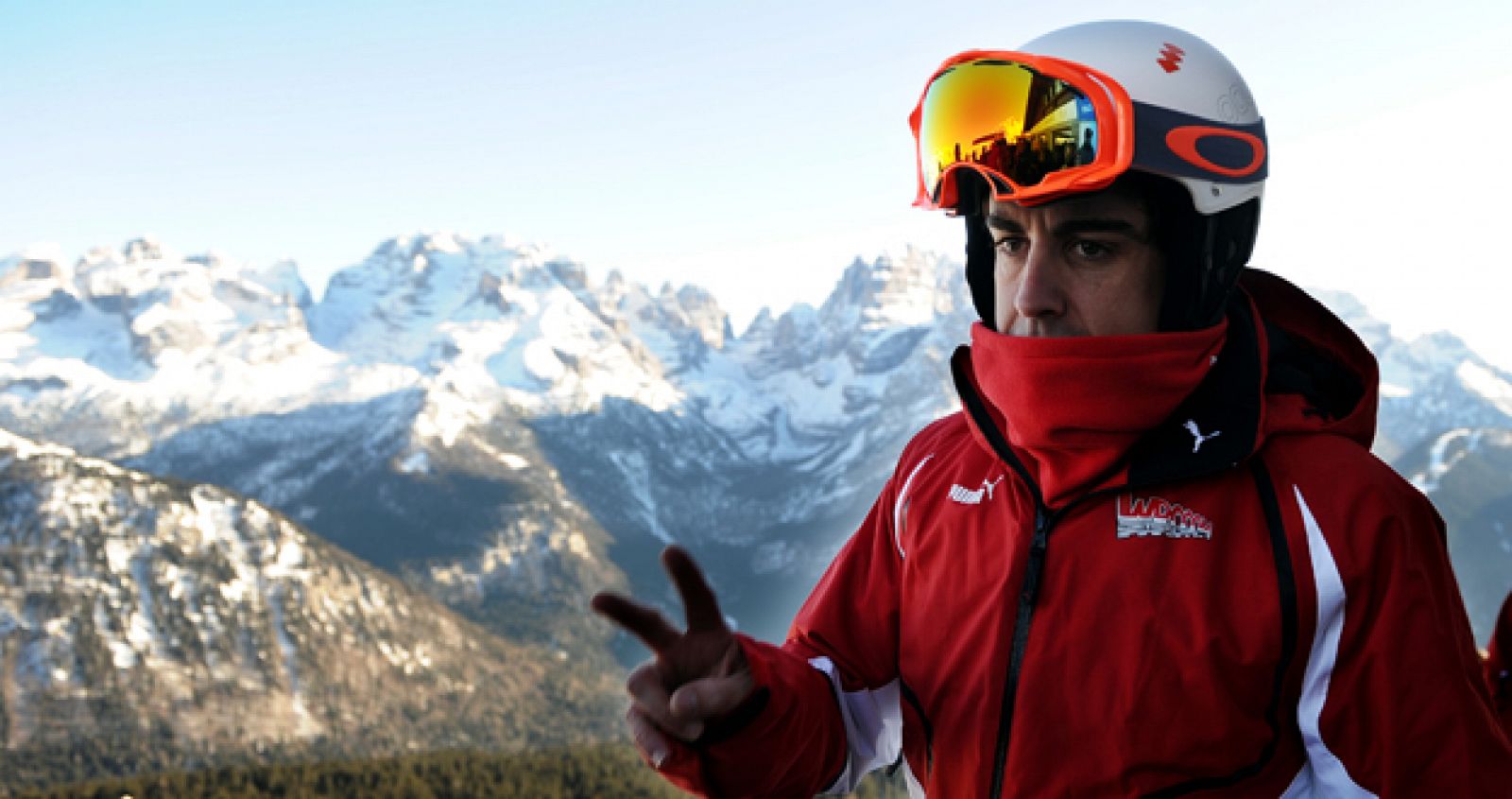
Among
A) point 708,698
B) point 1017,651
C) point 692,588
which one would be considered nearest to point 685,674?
point 708,698

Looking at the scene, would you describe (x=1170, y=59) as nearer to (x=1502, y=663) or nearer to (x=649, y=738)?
(x=1502, y=663)

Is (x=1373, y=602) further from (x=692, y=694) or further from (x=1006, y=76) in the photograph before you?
(x=1006, y=76)

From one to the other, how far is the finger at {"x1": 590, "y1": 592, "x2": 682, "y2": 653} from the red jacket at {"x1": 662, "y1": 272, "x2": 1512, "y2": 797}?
0.41 metres

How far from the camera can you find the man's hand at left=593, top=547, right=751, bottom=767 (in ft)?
11.4

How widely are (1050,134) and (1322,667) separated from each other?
83.7 inches

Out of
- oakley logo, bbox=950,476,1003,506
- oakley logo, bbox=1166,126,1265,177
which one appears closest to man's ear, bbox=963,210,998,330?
oakley logo, bbox=950,476,1003,506

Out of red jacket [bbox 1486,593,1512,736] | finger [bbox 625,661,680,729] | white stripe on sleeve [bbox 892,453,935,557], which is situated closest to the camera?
finger [bbox 625,661,680,729]

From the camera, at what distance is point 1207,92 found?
4.18 metres

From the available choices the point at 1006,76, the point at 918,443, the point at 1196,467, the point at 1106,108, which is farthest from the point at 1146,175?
the point at 918,443

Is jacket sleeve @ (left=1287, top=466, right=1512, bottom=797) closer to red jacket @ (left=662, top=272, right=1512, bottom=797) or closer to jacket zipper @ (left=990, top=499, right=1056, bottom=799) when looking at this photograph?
red jacket @ (left=662, top=272, right=1512, bottom=797)

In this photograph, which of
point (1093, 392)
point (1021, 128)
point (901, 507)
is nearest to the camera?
point (1093, 392)

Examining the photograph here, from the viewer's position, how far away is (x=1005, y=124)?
447cm

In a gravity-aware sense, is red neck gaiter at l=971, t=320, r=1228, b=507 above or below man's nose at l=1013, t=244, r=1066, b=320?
below

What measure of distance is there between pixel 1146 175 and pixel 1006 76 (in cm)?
85
